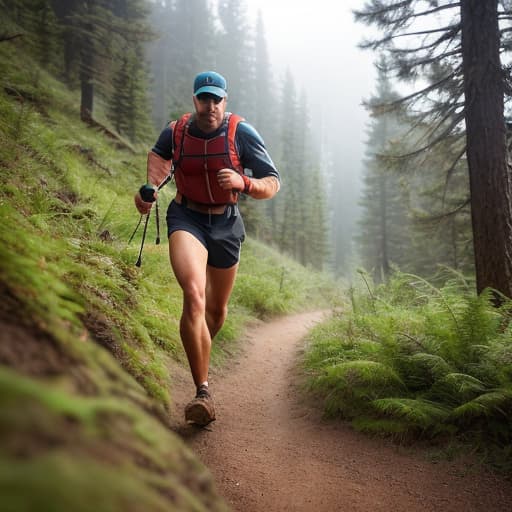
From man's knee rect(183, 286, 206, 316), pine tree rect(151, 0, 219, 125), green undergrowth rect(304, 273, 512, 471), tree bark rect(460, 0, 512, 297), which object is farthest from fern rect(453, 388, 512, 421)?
pine tree rect(151, 0, 219, 125)

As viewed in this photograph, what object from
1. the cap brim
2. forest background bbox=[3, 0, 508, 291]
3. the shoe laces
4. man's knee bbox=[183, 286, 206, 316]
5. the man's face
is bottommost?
the shoe laces

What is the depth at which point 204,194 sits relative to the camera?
374 centimetres

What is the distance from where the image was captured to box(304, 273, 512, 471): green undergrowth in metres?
2.93

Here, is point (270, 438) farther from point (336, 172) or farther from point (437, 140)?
point (336, 172)

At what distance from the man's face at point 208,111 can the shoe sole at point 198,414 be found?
8.69ft

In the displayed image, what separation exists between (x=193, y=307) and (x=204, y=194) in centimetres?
119

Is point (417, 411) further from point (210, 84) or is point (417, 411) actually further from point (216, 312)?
point (210, 84)

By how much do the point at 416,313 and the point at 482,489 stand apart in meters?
3.12

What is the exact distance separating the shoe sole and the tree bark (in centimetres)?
463

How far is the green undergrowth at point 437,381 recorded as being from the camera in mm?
2932

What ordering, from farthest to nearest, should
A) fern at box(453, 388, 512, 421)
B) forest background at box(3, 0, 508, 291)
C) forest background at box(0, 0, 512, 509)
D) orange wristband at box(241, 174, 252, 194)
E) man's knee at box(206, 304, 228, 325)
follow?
1. forest background at box(3, 0, 508, 291)
2. man's knee at box(206, 304, 228, 325)
3. orange wristband at box(241, 174, 252, 194)
4. fern at box(453, 388, 512, 421)
5. forest background at box(0, 0, 512, 509)

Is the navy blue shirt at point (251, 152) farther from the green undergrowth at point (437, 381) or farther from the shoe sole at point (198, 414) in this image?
the shoe sole at point (198, 414)

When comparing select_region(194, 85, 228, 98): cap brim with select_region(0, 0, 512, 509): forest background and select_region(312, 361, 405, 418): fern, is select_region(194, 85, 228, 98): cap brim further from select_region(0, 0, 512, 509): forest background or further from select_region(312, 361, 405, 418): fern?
select_region(312, 361, 405, 418): fern

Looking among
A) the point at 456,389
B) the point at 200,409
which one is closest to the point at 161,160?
the point at 200,409
